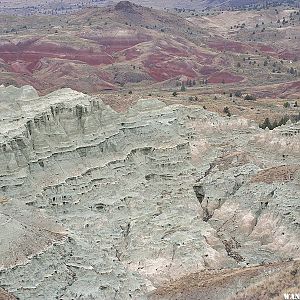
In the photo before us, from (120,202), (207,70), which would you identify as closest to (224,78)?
(207,70)

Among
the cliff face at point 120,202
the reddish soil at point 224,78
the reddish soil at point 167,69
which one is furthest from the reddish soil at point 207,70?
the cliff face at point 120,202

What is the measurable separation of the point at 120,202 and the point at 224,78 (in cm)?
13450

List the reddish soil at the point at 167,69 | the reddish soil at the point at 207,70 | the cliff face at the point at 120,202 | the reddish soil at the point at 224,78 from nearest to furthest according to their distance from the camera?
the cliff face at the point at 120,202
the reddish soil at the point at 224,78
the reddish soil at the point at 167,69
the reddish soil at the point at 207,70

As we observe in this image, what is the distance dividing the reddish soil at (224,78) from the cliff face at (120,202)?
114 m

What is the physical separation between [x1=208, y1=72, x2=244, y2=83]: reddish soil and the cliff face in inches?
4482

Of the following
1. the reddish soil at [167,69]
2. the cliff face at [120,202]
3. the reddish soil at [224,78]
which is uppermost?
the cliff face at [120,202]

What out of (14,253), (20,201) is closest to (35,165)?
(20,201)

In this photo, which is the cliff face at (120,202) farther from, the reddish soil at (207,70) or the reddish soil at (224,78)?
the reddish soil at (207,70)

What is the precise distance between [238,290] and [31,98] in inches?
1396

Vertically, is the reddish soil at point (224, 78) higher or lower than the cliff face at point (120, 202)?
lower

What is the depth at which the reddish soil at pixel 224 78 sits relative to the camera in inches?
7274

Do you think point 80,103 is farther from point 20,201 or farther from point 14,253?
point 14,253

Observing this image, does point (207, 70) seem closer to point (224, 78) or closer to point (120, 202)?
point (224, 78)

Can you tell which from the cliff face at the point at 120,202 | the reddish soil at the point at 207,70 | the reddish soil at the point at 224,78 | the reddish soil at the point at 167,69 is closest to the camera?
the cliff face at the point at 120,202
